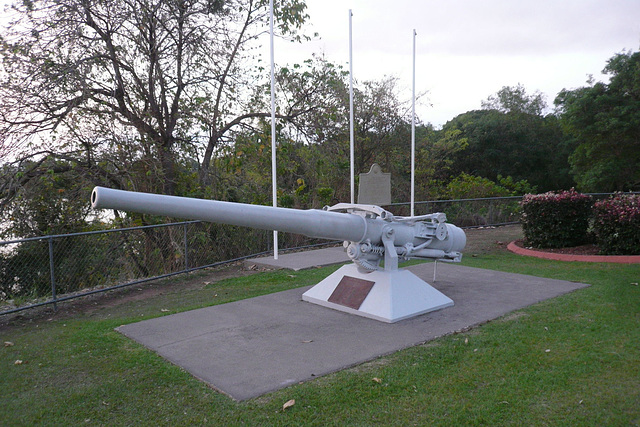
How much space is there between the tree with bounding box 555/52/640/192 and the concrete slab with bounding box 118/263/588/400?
71.2ft

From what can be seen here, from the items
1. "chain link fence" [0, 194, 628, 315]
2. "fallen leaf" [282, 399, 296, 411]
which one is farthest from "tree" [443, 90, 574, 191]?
"fallen leaf" [282, 399, 296, 411]

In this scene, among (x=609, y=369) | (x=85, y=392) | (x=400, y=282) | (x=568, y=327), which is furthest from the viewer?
(x=400, y=282)

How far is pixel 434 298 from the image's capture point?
6707 mm

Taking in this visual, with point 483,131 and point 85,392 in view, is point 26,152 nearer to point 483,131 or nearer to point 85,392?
point 85,392

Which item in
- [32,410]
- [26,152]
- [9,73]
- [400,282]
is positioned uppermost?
[9,73]

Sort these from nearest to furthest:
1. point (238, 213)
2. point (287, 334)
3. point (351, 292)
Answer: point (238, 213) → point (287, 334) → point (351, 292)

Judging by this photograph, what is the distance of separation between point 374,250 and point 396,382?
7.59 feet

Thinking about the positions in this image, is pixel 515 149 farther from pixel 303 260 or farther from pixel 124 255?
pixel 124 255

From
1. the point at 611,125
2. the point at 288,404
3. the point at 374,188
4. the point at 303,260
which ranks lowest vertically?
the point at 288,404

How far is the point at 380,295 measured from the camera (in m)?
6.37

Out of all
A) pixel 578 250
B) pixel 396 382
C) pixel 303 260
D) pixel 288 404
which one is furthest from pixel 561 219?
pixel 288 404

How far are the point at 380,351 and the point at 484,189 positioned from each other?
624 inches

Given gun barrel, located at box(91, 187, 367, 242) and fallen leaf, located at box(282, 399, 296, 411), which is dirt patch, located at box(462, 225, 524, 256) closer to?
gun barrel, located at box(91, 187, 367, 242)

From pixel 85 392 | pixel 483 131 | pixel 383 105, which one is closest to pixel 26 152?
pixel 85 392
